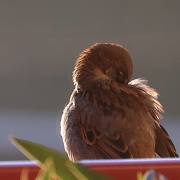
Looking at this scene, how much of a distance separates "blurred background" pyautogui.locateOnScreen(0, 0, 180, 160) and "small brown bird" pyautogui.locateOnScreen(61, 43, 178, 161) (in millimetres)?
3825

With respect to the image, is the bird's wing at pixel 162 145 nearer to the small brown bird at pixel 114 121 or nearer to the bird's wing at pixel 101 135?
the small brown bird at pixel 114 121

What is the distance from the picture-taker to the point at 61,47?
832 centimetres

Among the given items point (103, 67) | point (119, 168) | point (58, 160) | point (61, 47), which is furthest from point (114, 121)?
point (61, 47)

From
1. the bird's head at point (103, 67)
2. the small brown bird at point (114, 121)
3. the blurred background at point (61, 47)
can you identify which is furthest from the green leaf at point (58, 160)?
the blurred background at point (61, 47)

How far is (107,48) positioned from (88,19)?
498cm

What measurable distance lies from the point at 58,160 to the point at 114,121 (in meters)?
2.23

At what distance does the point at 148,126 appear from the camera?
3002 millimetres

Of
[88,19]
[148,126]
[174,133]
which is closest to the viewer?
[148,126]

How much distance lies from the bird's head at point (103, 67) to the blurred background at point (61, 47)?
3544mm

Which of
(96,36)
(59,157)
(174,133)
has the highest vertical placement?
(59,157)

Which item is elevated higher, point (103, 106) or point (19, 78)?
point (103, 106)

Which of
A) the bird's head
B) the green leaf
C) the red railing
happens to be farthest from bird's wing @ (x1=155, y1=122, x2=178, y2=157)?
the green leaf

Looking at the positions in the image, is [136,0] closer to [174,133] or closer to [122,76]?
[174,133]

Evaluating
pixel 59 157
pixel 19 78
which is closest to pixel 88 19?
pixel 19 78
